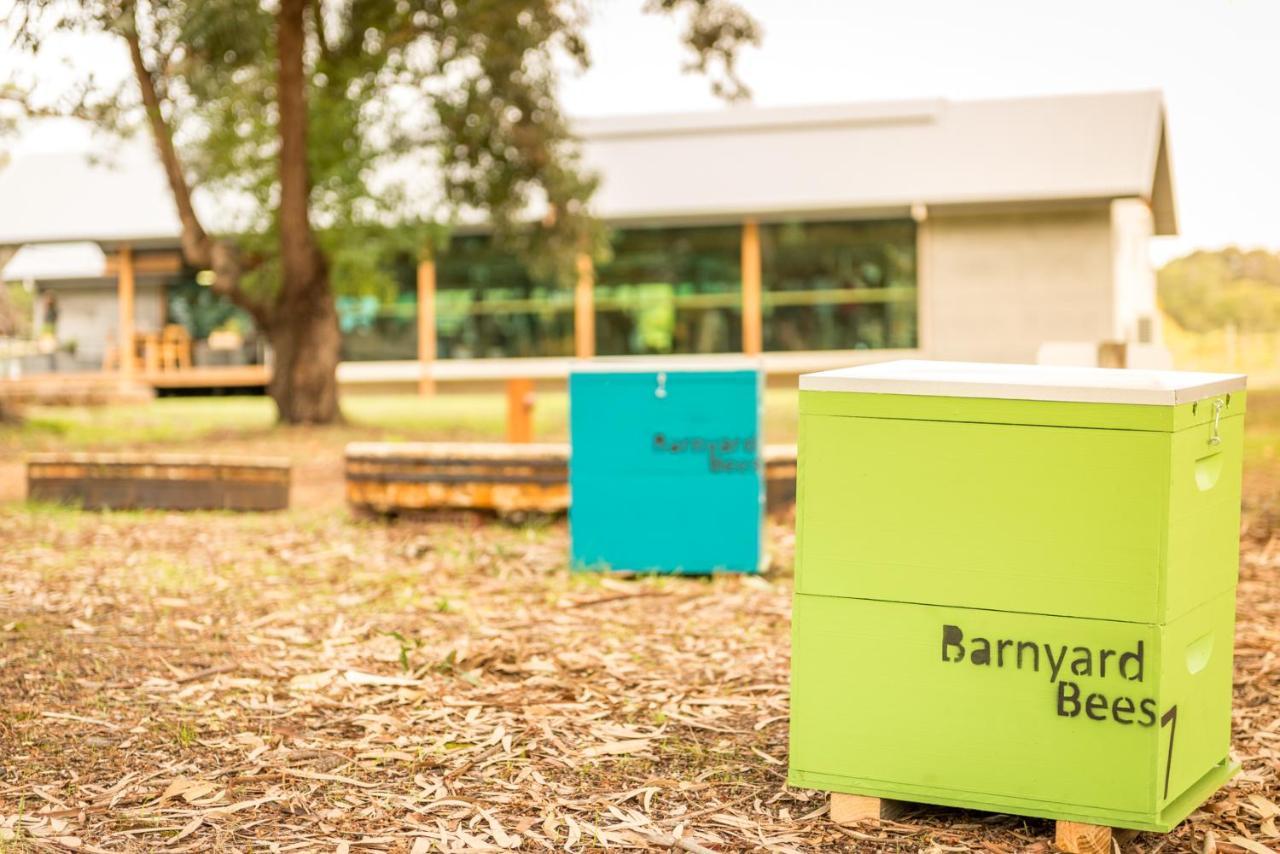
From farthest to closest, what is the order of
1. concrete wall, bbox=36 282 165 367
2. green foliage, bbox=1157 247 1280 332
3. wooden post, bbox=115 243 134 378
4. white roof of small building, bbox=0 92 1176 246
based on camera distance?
green foliage, bbox=1157 247 1280 332
concrete wall, bbox=36 282 165 367
wooden post, bbox=115 243 134 378
white roof of small building, bbox=0 92 1176 246

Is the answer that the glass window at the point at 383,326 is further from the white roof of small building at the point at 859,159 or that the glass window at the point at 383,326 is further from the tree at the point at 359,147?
the tree at the point at 359,147

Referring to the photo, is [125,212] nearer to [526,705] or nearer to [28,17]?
[28,17]

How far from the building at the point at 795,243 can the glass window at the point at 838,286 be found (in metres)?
0.04

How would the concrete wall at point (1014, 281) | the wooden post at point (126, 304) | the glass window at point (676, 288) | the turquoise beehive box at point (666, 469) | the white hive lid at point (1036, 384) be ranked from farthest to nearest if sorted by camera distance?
the wooden post at point (126, 304) < the glass window at point (676, 288) < the concrete wall at point (1014, 281) < the turquoise beehive box at point (666, 469) < the white hive lid at point (1036, 384)

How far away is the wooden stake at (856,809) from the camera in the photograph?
421 cm

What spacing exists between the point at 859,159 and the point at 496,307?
795 cm

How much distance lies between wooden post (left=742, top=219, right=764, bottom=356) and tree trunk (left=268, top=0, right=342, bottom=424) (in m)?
10.9

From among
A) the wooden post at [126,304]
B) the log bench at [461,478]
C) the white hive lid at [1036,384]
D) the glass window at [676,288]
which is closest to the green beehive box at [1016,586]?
the white hive lid at [1036,384]

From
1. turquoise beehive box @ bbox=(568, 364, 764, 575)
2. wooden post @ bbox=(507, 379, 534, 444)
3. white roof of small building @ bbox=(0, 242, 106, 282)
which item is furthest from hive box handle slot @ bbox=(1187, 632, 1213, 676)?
white roof of small building @ bbox=(0, 242, 106, 282)

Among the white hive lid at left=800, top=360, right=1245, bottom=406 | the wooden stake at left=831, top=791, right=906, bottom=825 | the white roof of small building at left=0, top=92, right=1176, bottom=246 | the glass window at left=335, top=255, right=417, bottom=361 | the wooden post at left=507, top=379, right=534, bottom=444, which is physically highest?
the white roof of small building at left=0, top=92, right=1176, bottom=246

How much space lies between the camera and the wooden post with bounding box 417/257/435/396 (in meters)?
29.6

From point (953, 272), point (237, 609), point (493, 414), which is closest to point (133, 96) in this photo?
point (493, 414)

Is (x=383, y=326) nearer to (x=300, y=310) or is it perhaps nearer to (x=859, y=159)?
(x=859, y=159)

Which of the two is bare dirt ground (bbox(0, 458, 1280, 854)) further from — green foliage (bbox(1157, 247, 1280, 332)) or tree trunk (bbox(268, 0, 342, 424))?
green foliage (bbox(1157, 247, 1280, 332))
